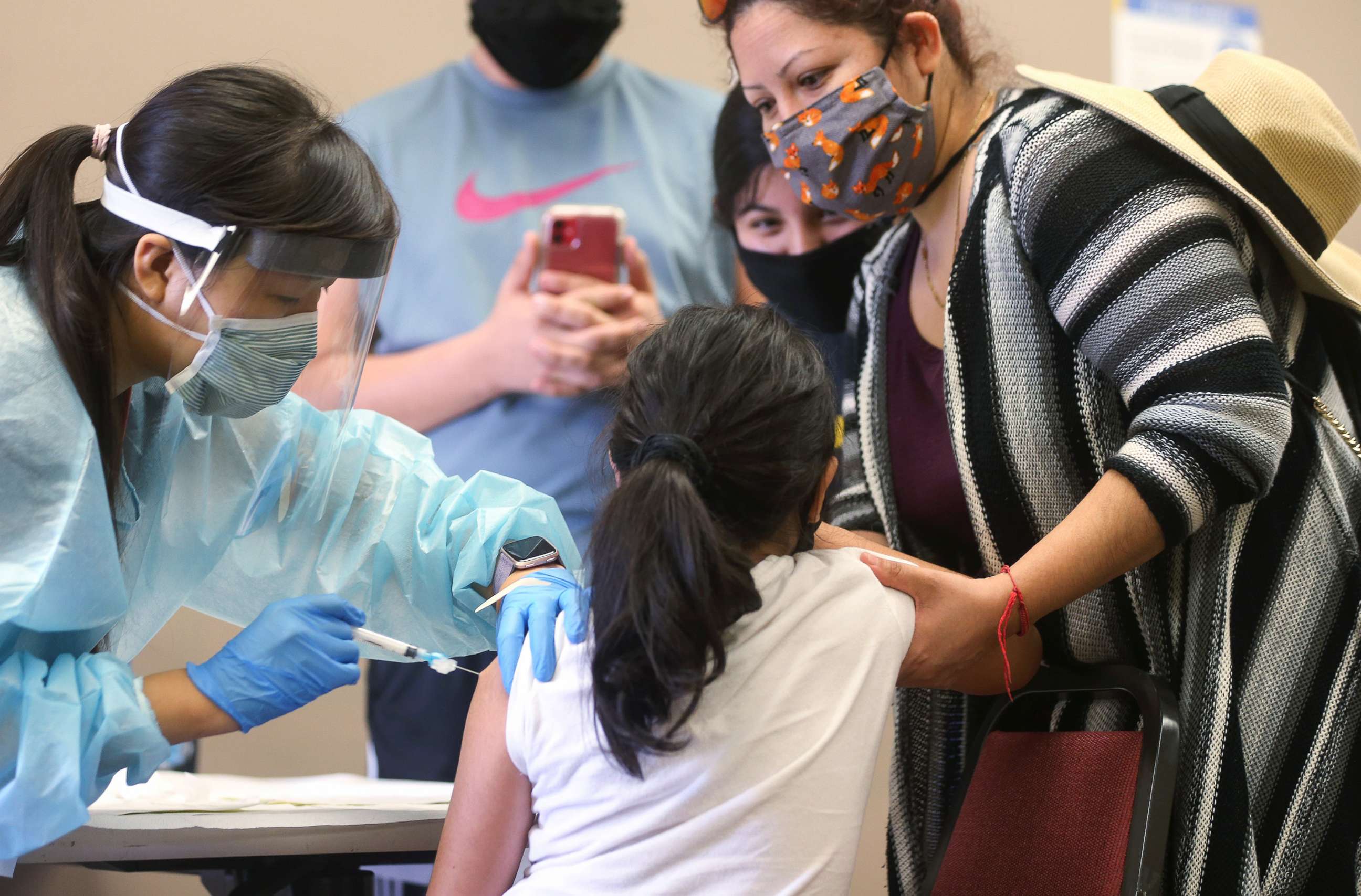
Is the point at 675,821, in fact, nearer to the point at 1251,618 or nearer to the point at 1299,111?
the point at 1251,618

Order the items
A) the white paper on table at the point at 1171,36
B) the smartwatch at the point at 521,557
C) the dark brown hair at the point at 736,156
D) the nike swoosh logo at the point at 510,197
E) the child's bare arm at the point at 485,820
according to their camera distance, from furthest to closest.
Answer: the white paper on table at the point at 1171,36 < the nike swoosh logo at the point at 510,197 < the dark brown hair at the point at 736,156 < the smartwatch at the point at 521,557 < the child's bare arm at the point at 485,820

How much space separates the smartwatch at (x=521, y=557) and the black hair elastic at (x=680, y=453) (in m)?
0.37

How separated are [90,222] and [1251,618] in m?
1.17

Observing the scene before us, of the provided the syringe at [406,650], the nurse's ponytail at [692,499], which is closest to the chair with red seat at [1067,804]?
the nurse's ponytail at [692,499]

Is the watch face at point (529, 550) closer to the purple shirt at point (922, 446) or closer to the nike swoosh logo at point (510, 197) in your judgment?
the purple shirt at point (922, 446)

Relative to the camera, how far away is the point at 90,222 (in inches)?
41.5

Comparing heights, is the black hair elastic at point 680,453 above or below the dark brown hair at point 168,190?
below

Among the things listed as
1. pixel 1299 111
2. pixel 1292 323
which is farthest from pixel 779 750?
pixel 1299 111

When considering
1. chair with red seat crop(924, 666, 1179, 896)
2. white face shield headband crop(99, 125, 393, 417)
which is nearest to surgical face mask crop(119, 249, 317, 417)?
white face shield headband crop(99, 125, 393, 417)

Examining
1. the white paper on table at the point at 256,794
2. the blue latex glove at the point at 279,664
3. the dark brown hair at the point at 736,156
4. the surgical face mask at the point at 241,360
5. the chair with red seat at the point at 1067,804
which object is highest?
the surgical face mask at the point at 241,360

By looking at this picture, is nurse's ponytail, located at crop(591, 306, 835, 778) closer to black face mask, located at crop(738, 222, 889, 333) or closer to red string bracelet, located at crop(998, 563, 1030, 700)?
red string bracelet, located at crop(998, 563, 1030, 700)

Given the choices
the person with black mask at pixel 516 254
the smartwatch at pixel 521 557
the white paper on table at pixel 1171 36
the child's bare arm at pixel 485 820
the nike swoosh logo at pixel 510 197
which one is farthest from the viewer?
the white paper on table at pixel 1171 36

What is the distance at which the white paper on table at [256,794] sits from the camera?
3.97 feet

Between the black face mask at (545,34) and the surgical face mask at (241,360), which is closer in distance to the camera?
the surgical face mask at (241,360)
